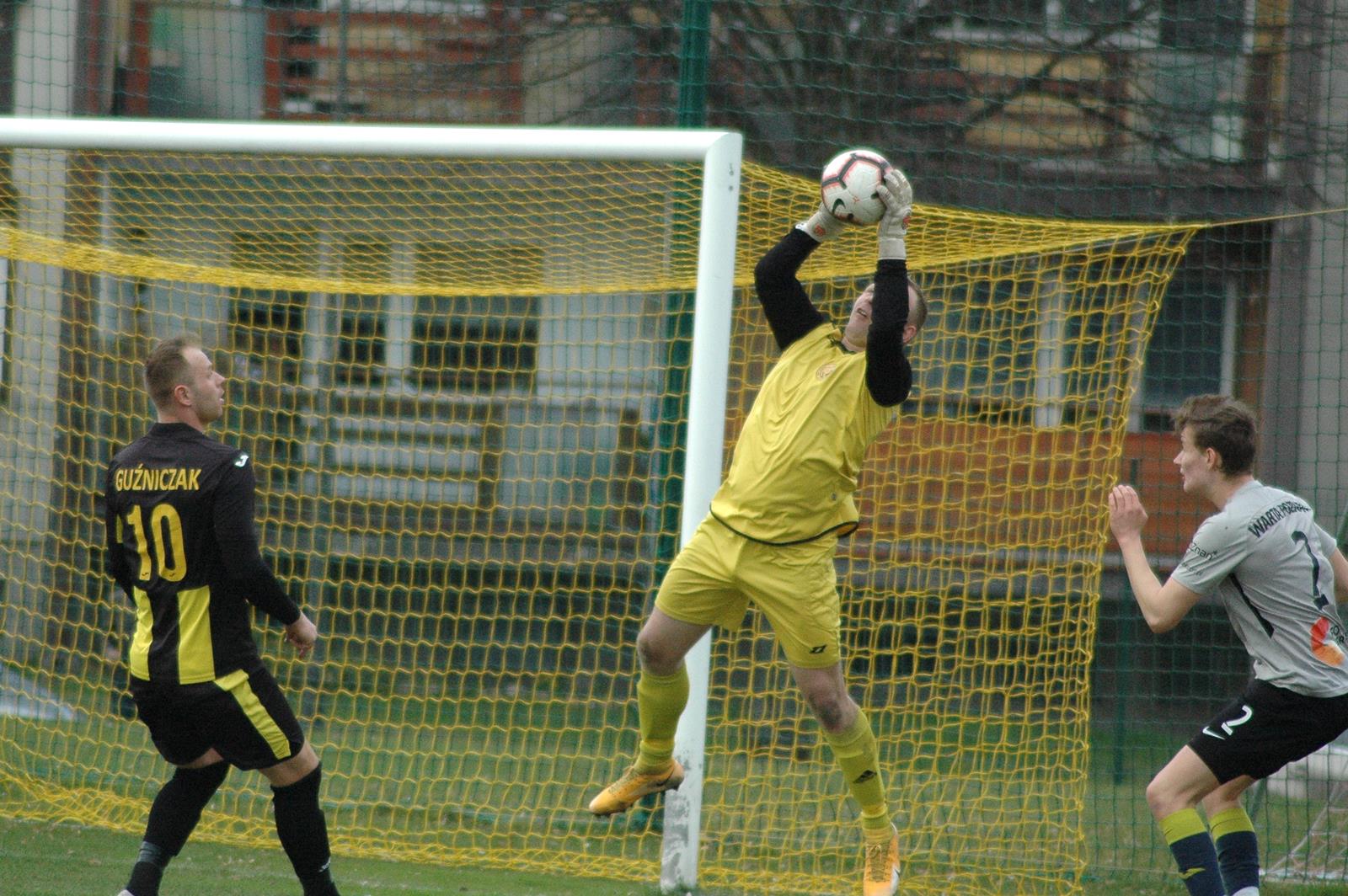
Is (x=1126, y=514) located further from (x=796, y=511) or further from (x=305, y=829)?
(x=305, y=829)

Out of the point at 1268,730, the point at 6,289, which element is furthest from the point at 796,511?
the point at 6,289

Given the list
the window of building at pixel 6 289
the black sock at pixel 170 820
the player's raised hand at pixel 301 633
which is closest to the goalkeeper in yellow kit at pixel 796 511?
the player's raised hand at pixel 301 633

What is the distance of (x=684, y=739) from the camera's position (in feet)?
15.5

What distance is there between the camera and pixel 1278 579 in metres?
3.89

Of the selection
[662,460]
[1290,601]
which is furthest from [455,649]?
[1290,601]

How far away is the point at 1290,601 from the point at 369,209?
428 centimetres

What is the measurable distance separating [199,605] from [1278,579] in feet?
10.4

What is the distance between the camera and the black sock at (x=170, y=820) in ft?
12.9

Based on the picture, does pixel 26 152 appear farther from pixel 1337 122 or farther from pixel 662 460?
pixel 1337 122

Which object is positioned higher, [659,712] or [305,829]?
[659,712]

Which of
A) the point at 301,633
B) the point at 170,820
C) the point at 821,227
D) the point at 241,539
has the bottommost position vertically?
the point at 170,820

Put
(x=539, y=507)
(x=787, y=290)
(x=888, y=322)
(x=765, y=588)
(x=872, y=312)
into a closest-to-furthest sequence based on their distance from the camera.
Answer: (x=888, y=322), (x=872, y=312), (x=765, y=588), (x=787, y=290), (x=539, y=507)

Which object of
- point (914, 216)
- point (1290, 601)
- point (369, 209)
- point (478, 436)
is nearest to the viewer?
point (1290, 601)

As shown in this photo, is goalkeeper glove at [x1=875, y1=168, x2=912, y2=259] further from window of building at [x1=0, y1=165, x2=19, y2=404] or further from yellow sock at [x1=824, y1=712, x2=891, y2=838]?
window of building at [x1=0, y1=165, x2=19, y2=404]
